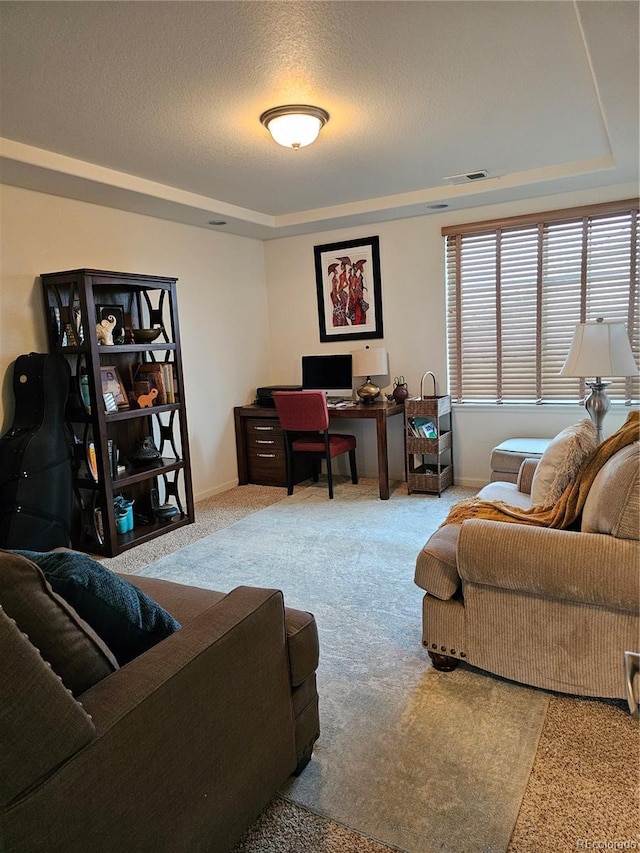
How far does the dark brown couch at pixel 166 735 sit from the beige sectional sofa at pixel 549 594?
67cm

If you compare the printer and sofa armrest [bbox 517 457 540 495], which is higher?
the printer

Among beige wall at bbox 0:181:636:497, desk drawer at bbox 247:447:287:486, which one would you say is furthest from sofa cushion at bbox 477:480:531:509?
desk drawer at bbox 247:447:287:486

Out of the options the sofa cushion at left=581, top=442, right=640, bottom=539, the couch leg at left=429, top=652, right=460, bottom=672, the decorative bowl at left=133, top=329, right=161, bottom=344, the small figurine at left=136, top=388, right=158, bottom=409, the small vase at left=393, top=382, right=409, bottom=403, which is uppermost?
the decorative bowl at left=133, top=329, right=161, bottom=344

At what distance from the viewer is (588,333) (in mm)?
2975

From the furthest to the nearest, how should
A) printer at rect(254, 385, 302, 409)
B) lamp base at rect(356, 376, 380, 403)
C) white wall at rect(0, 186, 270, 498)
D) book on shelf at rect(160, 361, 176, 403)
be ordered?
printer at rect(254, 385, 302, 409), lamp base at rect(356, 376, 380, 403), book on shelf at rect(160, 361, 176, 403), white wall at rect(0, 186, 270, 498)

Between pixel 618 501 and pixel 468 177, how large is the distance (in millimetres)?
2940

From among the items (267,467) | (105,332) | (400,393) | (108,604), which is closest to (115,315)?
(105,332)

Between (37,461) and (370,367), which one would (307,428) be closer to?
(370,367)

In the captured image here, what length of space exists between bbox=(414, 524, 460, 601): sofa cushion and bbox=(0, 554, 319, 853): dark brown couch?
643 mm

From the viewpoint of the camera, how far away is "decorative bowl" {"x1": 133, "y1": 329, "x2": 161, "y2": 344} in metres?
3.81

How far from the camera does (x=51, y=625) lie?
107 centimetres

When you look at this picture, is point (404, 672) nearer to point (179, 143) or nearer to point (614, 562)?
point (614, 562)

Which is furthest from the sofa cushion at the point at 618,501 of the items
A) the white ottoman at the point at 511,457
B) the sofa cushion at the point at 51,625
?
the white ottoman at the point at 511,457

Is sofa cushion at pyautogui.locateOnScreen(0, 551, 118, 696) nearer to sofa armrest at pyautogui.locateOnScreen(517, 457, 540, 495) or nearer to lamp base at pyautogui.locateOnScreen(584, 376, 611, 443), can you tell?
sofa armrest at pyautogui.locateOnScreen(517, 457, 540, 495)
